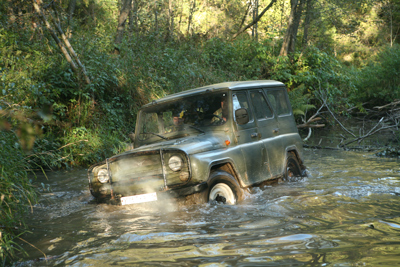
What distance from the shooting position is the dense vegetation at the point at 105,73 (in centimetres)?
511

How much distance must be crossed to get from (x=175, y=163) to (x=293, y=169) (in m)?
3.49

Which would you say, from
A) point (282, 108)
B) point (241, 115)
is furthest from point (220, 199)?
point (282, 108)

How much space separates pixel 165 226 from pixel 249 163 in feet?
6.69

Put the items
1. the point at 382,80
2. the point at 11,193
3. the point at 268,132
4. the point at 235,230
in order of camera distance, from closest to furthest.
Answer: the point at 11,193, the point at 235,230, the point at 268,132, the point at 382,80

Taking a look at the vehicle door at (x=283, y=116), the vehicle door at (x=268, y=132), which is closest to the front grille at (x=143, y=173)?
the vehicle door at (x=268, y=132)

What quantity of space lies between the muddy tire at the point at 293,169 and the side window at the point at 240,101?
1.56 meters

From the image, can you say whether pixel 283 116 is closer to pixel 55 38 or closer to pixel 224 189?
pixel 224 189

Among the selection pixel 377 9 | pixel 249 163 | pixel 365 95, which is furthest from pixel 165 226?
pixel 377 9

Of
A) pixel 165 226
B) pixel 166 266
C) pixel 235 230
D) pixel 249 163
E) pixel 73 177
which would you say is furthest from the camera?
pixel 73 177

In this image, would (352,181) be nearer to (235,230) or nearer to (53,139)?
(235,230)

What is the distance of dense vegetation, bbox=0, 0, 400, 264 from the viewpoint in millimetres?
5114

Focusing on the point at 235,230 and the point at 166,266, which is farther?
the point at 235,230

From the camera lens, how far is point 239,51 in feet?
65.4

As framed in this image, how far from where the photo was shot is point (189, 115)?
6.37 metres
